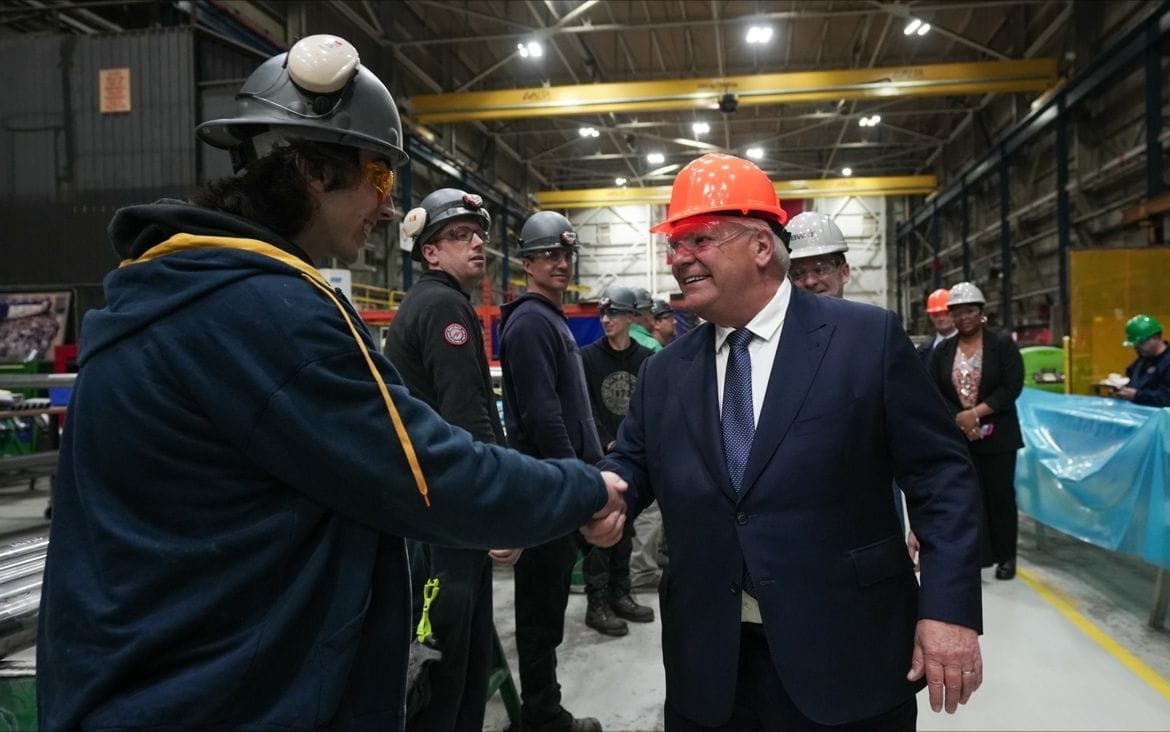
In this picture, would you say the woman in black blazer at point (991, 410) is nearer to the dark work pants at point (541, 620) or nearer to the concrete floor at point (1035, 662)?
the concrete floor at point (1035, 662)

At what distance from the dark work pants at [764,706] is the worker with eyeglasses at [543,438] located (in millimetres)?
1295

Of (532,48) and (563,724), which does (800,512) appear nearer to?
(563,724)

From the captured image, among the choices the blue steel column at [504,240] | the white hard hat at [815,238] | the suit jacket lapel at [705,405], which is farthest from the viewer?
the blue steel column at [504,240]

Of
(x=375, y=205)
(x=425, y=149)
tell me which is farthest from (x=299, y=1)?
(x=375, y=205)

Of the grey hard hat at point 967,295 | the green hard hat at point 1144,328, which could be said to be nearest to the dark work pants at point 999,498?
the grey hard hat at point 967,295

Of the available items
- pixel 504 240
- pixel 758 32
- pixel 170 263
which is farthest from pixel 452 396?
pixel 504 240

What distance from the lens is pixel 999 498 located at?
4852 mm

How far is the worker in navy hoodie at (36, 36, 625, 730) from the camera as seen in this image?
1.02 m

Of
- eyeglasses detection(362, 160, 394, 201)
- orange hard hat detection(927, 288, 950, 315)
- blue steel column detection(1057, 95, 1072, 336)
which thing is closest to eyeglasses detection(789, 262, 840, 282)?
eyeglasses detection(362, 160, 394, 201)

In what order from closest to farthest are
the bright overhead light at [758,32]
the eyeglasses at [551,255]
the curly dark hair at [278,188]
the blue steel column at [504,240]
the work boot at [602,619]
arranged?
1. the curly dark hair at [278,188]
2. the eyeglasses at [551,255]
3. the work boot at [602,619]
4. the bright overhead light at [758,32]
5. the blue steel column at [504,240]

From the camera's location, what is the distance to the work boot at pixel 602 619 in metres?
4.18

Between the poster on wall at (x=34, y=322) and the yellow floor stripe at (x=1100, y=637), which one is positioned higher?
the poster on wall at (x=34, y=322)

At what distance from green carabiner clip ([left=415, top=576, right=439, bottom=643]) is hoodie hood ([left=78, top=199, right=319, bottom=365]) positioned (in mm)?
1237

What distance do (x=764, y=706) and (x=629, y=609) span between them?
284 cm
